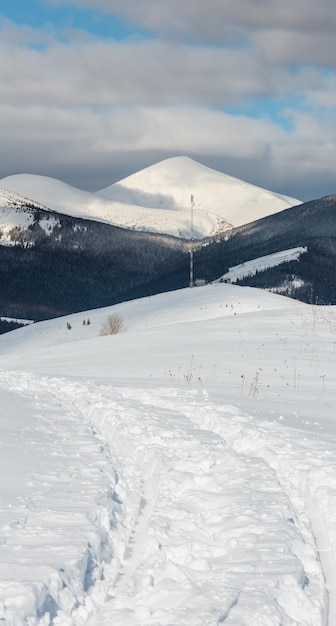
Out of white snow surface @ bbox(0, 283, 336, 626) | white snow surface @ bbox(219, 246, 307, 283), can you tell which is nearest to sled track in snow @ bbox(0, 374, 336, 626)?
white snow surface @ bbox(0, 283, 336, 626)

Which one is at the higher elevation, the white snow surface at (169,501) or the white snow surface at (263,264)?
the white snow surface at (263,264)

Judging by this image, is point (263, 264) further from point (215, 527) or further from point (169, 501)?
point (215, 527)

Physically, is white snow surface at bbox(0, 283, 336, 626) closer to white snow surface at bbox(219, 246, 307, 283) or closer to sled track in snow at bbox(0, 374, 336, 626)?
sled track in snow at bbox(0, 374, 336, 626)

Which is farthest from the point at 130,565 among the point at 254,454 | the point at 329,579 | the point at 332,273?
the point at 332,273

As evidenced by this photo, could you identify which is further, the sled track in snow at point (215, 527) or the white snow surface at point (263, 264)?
the white snow surface at point (263, 264)

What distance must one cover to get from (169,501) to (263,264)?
142519 mm

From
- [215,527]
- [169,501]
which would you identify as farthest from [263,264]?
[215,527]

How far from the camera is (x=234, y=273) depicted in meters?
151

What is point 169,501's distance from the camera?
6.92 m

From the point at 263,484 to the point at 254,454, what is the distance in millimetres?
1533

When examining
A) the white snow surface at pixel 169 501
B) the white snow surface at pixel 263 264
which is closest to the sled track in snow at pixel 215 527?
the white snow surface at pixel 169 501

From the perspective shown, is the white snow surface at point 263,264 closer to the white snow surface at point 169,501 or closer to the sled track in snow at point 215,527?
the white snow surface at point 169,501

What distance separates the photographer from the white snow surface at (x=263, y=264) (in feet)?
474

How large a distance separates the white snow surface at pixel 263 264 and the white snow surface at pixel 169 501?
127 meters
